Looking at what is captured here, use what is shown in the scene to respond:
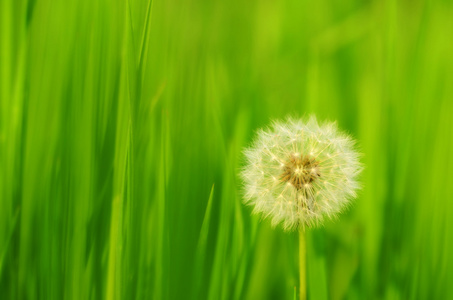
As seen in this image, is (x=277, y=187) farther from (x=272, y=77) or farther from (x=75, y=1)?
(x=272, y=77)

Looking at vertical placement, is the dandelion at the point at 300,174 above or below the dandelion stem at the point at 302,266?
above

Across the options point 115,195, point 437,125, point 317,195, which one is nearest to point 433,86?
point 437,125

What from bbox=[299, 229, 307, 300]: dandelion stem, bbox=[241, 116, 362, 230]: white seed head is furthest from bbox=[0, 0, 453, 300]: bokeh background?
bbox=[299, 229, 307, 300]: dandelion stem

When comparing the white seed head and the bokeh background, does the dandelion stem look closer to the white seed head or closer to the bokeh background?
the white seed head

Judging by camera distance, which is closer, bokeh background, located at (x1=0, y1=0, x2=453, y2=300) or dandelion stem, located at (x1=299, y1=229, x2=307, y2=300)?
dandelion stem, located at (x1=299, y1=229, x2=307, y2=300)

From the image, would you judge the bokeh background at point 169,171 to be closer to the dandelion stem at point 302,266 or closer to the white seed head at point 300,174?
the white seed head at point 300,174

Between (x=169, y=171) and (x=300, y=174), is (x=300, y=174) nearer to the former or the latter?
(x=300, y=174)

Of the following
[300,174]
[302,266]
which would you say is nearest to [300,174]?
[300,174]

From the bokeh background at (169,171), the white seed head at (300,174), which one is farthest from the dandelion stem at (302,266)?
the bokeh background at (169,171)
